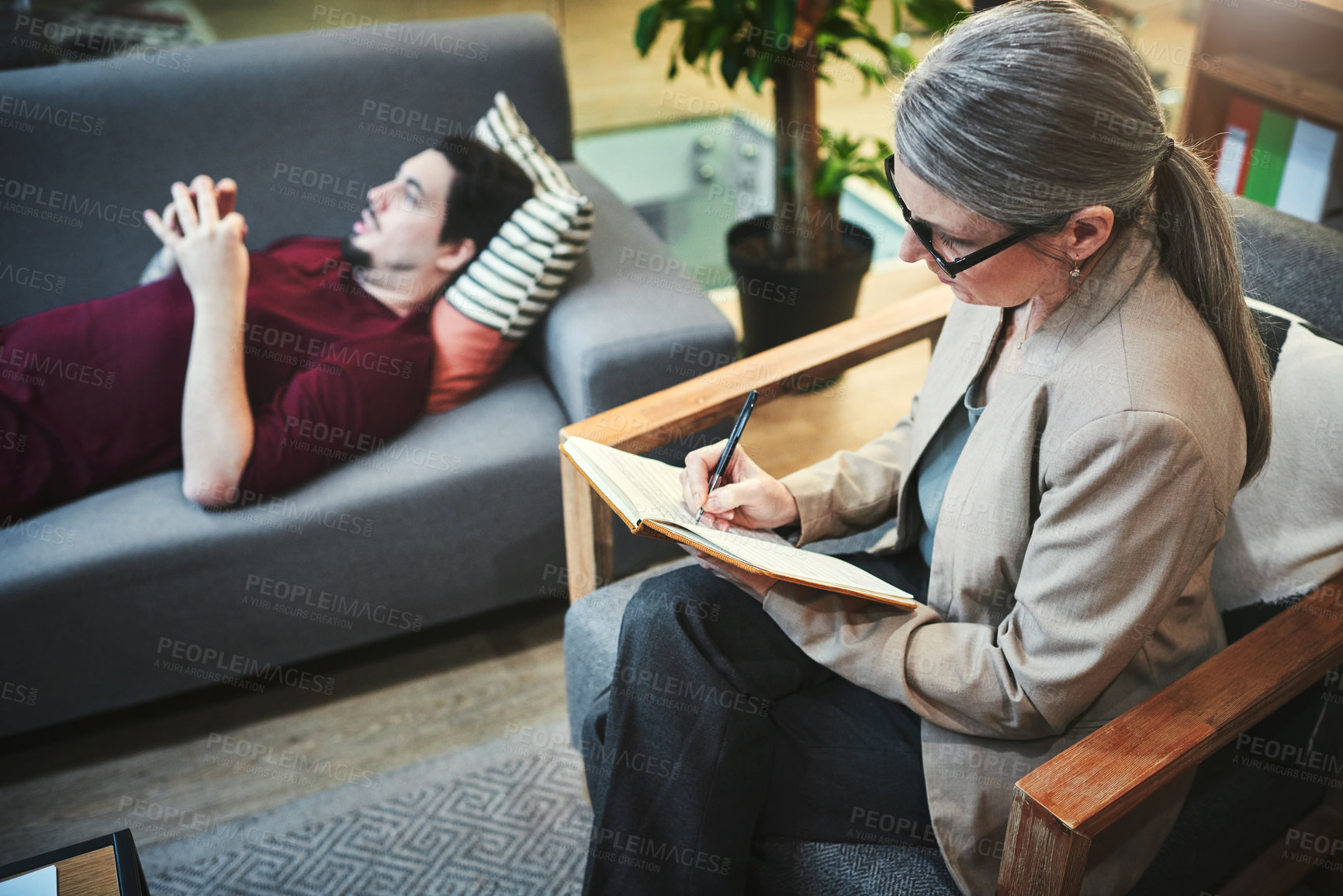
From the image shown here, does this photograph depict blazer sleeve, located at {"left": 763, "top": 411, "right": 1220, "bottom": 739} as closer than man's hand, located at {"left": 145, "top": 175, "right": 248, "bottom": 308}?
Yes

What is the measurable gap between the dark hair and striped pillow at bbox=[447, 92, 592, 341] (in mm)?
19

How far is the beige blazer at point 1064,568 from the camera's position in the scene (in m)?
0.94

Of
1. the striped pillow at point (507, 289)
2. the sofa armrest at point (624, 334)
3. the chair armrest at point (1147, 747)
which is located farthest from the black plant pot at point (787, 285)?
the chair armrest at point (1147, 747)

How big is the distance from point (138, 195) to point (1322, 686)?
2100 millimetres

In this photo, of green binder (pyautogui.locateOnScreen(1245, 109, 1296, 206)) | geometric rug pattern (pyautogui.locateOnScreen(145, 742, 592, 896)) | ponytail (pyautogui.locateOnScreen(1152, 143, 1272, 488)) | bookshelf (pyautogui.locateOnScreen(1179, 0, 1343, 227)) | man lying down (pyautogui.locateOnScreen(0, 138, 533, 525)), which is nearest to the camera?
ponytail (pyautogui.locateOnScreen(1152, 143, 1272, 488))

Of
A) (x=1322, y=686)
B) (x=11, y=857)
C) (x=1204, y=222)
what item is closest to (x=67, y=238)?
(x=11, y=857)

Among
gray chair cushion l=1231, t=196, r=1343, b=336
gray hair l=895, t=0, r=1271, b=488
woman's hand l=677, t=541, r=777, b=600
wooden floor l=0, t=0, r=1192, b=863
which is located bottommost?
wooden floor l=0, t=0, r=1192, b=863

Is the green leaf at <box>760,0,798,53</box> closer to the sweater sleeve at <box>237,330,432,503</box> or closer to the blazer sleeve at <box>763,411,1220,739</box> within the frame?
the sweater sleeve at <box>237,330,432,503</box>

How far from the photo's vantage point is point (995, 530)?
1.08 m

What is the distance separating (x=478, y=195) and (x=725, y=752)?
3.65ft

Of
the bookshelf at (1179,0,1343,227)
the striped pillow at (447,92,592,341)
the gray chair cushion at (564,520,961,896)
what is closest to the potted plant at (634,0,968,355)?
the bookshelf at (1179,0,1343,227)

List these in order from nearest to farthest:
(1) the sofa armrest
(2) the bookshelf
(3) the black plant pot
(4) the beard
→ (1) the sofa armrest
(4) the beard
(2) the bookshelf
(3) the black plant pot

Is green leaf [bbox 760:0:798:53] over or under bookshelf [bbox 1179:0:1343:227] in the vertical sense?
over

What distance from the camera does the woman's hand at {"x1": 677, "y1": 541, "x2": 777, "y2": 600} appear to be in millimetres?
1150
